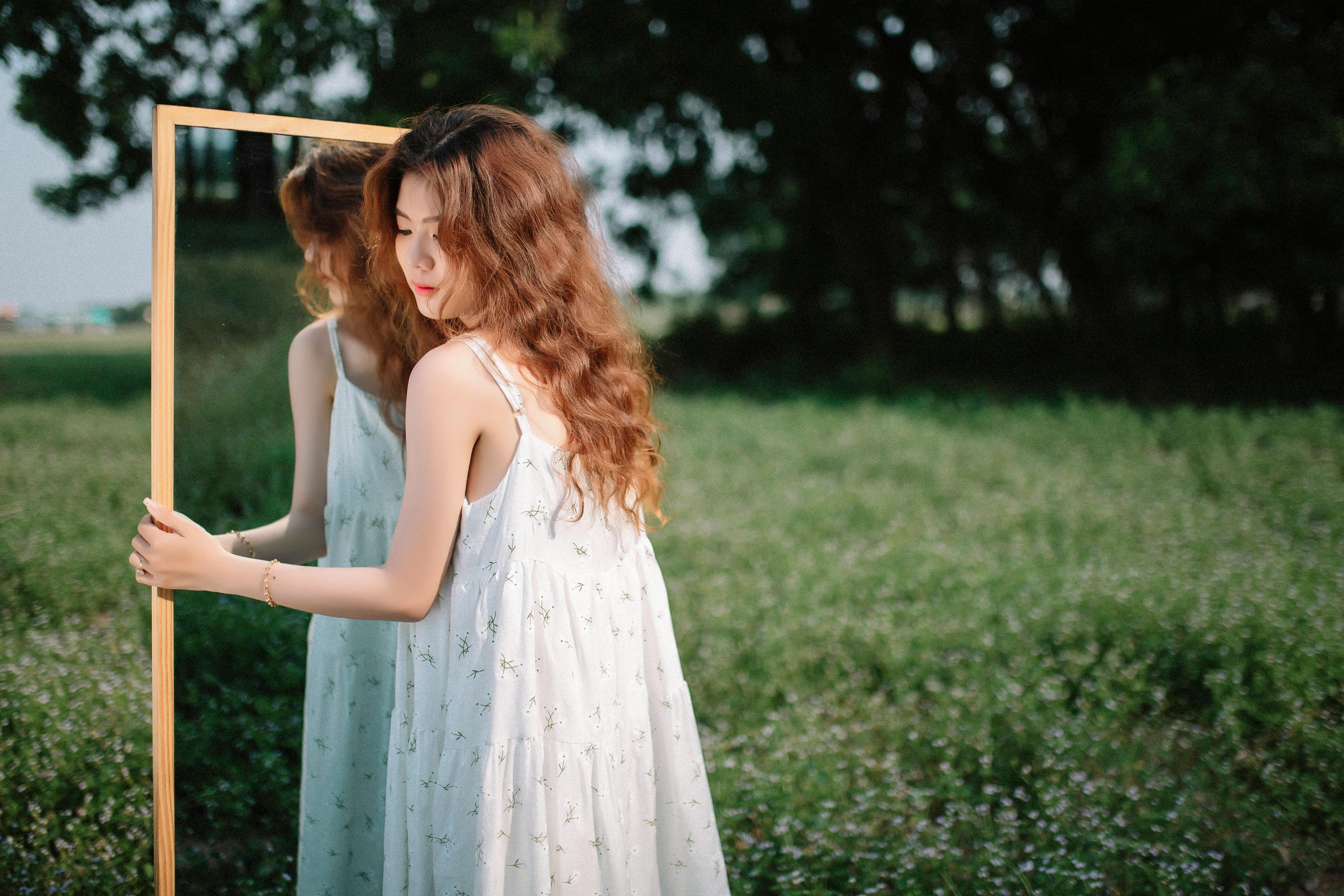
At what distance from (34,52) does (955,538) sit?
5.06 metres

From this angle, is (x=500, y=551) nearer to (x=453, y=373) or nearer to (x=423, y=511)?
(x=423, y=511)

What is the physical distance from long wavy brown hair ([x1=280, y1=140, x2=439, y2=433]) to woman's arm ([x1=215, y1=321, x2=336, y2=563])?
0.29ft

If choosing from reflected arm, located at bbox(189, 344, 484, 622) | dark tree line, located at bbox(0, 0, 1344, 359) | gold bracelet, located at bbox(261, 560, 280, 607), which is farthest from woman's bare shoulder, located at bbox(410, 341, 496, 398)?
dark tree line, located at bbox(0, 0, 1344, 359)

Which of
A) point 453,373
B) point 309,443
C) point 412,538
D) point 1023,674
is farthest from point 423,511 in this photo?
point 1023,674

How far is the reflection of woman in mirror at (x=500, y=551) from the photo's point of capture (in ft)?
4.82

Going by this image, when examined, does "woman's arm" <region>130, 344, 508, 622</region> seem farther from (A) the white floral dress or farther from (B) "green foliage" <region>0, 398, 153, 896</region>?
(B) "green foliage" <region>0, 398, 153, 896</region>

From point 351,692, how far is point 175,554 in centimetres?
66

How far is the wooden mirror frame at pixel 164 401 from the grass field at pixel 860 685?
0.24 m

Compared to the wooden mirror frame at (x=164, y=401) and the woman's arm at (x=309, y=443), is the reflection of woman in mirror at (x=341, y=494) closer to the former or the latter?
the woman's arm at (x=309, y=443)

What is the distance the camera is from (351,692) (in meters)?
2.03

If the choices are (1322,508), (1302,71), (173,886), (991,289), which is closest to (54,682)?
(173,886)

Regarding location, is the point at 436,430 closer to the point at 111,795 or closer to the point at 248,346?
the point at 248,346

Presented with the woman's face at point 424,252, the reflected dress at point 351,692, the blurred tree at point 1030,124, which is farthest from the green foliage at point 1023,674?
the blurred tree at point 1030,124

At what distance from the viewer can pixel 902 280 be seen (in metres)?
28.6
